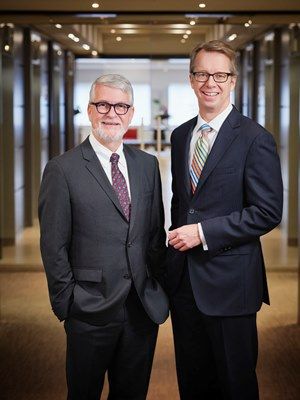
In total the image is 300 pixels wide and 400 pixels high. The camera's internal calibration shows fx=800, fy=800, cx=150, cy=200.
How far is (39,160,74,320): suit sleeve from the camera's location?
3.01 metres

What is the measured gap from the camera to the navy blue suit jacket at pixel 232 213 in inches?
119

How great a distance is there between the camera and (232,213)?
10.0 ft

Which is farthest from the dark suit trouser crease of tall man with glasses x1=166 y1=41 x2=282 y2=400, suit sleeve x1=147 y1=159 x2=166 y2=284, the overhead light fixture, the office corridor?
the overhead light fixture

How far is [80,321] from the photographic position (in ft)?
10.1

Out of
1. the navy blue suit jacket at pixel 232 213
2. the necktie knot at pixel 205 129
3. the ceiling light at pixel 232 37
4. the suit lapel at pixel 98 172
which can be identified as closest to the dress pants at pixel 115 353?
the navy blue suit jacket at pixel 232 213

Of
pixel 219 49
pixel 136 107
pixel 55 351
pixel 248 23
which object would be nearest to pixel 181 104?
pixel 136 107

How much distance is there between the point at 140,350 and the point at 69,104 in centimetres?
472

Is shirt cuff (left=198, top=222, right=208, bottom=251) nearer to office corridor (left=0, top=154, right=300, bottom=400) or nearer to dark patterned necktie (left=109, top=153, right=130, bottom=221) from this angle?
dark patterned necktie (left=109, top=153, right=130, bottom=221)

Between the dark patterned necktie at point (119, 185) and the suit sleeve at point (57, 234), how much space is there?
0.20 metres

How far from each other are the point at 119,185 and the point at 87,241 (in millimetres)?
252

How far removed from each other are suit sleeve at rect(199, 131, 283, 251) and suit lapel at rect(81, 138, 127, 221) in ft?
1.16

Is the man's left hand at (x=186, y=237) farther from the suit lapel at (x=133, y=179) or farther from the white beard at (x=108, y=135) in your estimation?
the white beard at (x=108, y=135)

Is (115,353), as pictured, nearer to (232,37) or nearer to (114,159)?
(114,159)

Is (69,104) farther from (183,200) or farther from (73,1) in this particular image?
(183,200)
